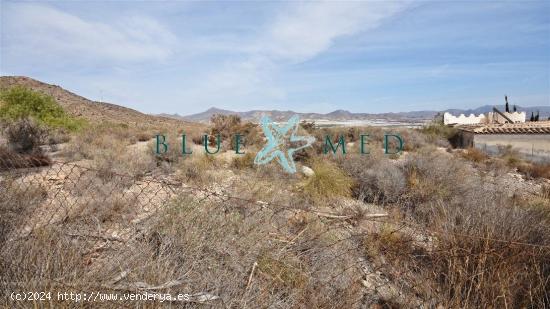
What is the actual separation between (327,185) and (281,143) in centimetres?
459

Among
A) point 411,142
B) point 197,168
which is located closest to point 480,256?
point 197,168

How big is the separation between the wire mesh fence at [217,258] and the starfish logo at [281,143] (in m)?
5.08

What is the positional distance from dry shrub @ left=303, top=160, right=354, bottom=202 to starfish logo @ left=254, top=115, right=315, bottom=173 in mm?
1624

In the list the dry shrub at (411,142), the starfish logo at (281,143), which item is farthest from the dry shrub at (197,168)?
the dry shrub at (411,142)

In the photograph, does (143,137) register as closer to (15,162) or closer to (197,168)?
(197,168)

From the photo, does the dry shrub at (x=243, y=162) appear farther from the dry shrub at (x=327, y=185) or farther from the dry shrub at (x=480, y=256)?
the dry shrub at (x=480, y=256)

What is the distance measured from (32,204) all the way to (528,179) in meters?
14.1

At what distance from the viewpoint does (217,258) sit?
11.0ft

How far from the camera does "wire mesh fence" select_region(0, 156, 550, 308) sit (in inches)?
107

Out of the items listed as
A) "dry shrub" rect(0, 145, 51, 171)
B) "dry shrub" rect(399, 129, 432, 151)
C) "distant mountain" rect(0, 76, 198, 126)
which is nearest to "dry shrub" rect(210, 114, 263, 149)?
"dry shrub" rect(399, 129, 432, 151)

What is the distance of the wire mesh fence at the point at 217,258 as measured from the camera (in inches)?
107

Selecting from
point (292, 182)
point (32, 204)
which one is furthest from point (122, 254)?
point (292, 182)

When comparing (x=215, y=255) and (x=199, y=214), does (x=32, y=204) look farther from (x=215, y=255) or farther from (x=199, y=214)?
(x=215, y=255)

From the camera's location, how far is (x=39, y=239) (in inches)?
128
